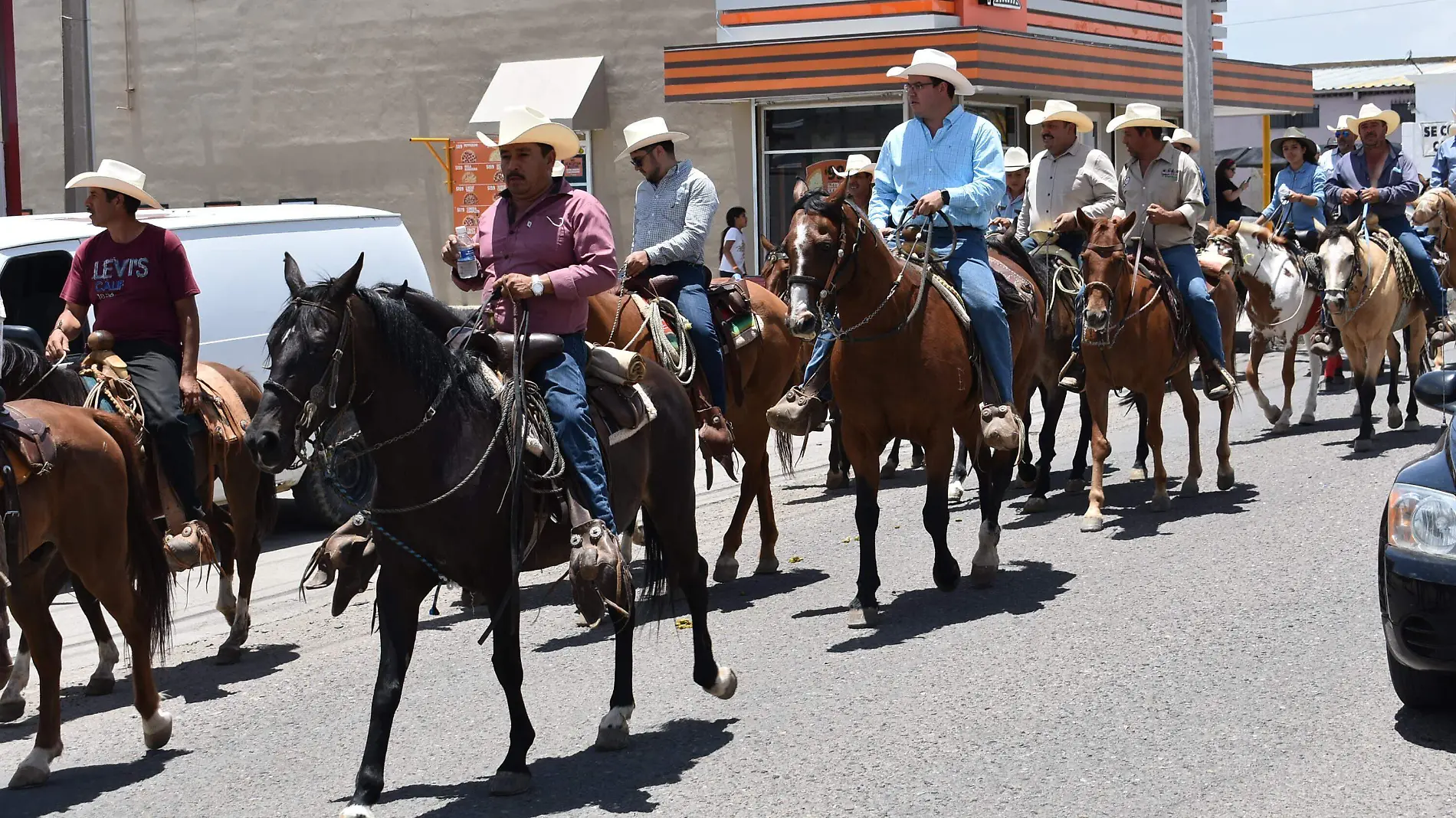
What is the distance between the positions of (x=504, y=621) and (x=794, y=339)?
5.56 meters

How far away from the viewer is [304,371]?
19.1ft

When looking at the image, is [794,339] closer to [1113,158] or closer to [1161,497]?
[1161,497]

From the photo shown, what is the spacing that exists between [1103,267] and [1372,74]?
5091cm

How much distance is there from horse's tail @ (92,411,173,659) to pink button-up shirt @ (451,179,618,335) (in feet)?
6.61

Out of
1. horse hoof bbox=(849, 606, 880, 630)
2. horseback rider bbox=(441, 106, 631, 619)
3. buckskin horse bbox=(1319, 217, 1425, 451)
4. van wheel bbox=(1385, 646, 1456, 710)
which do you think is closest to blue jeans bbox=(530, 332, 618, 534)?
horseback rider bbox=(441, 106, 631, 619)

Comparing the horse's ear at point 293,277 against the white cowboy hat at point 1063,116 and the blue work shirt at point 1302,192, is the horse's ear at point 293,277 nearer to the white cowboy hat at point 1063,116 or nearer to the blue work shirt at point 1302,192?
the white cowboy hat at point 1063,116

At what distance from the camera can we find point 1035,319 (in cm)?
1061

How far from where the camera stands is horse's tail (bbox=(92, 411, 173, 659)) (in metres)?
7.70

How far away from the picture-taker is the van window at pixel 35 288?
1113 centimetres

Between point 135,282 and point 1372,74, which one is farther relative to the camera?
point 1372,74

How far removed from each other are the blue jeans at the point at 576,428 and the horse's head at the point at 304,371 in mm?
948

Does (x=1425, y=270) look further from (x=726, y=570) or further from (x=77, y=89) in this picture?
(x=77, y=89)

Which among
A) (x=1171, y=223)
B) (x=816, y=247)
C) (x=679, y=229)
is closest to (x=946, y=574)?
(x=816, y=247)

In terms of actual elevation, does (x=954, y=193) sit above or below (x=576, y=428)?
above
